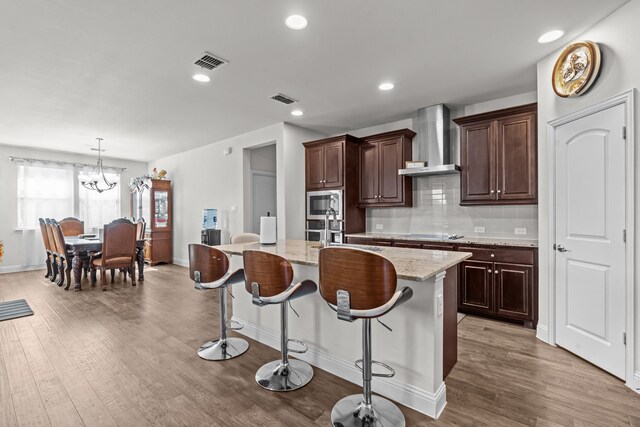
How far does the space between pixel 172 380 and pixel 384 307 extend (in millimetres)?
1734

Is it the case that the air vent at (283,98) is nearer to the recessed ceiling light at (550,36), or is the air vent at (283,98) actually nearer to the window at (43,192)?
the recessed ceiling light at (550,36)

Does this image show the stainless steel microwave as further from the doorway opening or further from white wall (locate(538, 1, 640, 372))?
white wall (locate(538, 1, 640, 372))

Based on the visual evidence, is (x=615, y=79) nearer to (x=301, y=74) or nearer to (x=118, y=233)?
(x=301, y=74)

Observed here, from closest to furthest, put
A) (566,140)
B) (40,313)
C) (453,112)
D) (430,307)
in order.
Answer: (430,307) → (566,140) → (40,313) → (453,112)

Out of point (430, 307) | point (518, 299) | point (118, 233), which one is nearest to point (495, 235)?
point (518, 299)

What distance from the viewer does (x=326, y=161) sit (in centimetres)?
489

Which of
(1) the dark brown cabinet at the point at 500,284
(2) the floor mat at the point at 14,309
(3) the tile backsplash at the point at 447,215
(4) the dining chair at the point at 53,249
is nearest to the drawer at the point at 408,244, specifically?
(1) the dark brown cabinet at the point at 500,284

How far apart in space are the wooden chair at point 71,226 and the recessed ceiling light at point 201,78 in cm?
539

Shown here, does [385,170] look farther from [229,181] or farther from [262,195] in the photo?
[229,181]

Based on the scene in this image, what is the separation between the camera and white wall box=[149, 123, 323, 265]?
16.4 feet

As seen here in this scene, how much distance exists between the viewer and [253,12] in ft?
7.27

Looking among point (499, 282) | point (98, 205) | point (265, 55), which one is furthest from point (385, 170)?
point (98, 205)

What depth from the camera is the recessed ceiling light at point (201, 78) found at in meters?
3.22

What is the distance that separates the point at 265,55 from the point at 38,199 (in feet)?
22.8
